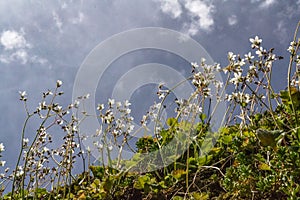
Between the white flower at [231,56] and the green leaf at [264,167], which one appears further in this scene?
the white flower at [231,56]

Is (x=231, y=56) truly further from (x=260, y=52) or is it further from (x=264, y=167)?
(x=264, y=167)

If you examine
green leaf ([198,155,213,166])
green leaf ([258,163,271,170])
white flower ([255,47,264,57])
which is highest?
white flower ([255,47,264,57])

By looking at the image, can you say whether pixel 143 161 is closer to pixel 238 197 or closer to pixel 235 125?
pixel 235 125

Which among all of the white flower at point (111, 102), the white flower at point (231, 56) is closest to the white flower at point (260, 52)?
the white flower at point (231, 56)

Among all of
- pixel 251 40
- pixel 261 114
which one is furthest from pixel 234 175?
pixel 261 114

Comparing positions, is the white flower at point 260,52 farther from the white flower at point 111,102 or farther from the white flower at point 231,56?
the white flower at point 111,102

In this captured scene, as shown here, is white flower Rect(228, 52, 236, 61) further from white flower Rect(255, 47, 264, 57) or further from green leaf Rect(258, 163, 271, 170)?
green leaf Rect(258, 163, 271, 170)

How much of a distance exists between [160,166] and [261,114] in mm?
1037

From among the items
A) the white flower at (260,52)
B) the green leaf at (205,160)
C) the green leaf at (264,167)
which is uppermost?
the white flower at (260,52)

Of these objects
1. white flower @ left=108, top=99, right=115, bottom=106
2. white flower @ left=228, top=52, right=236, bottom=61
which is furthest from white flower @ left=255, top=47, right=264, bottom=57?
white flower @ left=108, top=99, right=115, bottom=106

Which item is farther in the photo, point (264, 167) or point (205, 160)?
point (205, 160)

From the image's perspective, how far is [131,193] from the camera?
3264mm

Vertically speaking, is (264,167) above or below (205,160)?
below

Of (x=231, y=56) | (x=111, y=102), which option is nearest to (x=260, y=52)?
(x=231, y=56)
